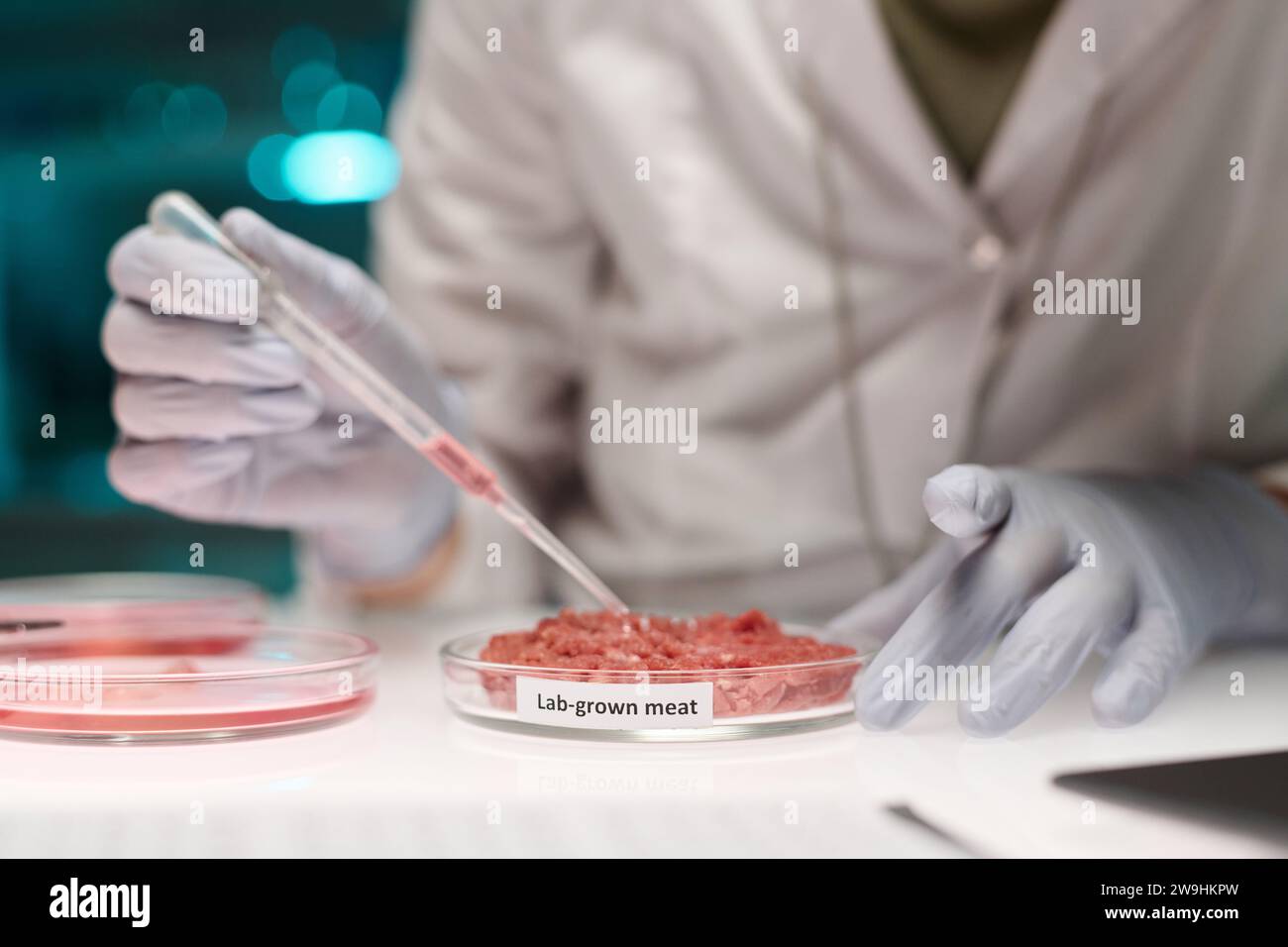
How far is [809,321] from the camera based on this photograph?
0.99 m

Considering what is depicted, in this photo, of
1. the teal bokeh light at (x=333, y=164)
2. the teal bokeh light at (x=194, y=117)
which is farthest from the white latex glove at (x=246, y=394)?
the teal bokeh light at (x=194, y=117)

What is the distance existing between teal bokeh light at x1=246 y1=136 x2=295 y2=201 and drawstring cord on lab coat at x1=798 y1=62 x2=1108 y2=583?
7.50 feet

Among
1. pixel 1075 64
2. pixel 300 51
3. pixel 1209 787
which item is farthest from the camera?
pixel 300 51

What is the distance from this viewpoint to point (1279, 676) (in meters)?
0.71

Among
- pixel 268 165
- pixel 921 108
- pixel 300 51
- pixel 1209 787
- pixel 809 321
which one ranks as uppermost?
pixel 300 51

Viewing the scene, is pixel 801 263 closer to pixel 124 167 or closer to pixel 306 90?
pixel 306 90

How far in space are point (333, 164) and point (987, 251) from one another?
2.44 meters

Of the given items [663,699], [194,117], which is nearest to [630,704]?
[663,699]

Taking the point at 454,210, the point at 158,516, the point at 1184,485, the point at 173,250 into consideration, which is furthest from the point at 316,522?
the point at 158,516

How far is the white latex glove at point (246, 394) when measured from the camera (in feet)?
2.25

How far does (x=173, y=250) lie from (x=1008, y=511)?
49 centimetres

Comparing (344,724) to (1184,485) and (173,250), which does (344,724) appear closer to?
(173,250)
